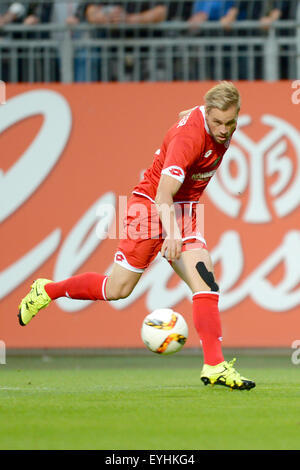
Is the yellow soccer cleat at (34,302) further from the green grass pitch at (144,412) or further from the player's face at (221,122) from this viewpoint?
the player's face at (221,122)

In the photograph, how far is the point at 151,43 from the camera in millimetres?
13195

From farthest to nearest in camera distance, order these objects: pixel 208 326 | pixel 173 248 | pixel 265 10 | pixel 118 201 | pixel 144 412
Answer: pixel 265 10 → pixel 118 201 → pixel 208 326 → pixel 173 248 → pixel 144 412

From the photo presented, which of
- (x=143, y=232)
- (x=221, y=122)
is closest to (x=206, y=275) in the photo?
(x=143, y=232)

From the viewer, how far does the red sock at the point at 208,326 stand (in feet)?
24.2

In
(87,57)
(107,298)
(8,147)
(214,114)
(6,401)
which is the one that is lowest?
(6,401)

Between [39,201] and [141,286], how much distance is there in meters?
1.66

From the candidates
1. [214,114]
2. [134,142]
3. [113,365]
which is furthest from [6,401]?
[134,142]

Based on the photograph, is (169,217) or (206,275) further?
(206,275)

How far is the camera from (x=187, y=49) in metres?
13.2

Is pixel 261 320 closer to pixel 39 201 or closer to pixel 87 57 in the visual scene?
pixel 39 201

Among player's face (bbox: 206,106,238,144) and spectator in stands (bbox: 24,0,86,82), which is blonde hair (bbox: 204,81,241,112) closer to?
player's face (bbox: 206,106,238,144)

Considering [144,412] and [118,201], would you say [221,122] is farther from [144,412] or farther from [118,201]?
[118,201]

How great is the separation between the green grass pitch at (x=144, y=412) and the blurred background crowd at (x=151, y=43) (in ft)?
15.4

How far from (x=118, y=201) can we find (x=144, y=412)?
22.2 ft
